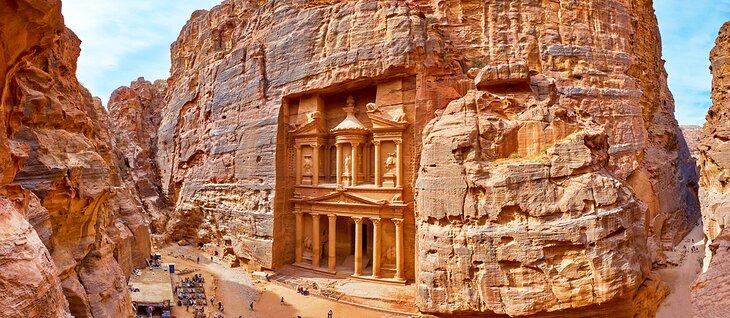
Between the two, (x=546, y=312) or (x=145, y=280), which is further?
(x=145, y=280)

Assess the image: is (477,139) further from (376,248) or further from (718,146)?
(376,248)

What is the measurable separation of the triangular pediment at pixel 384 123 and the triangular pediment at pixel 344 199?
Result: 160 inches

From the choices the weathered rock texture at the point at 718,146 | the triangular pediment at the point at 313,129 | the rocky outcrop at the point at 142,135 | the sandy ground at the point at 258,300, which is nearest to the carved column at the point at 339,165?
the triangular pediment at the point at 313,129

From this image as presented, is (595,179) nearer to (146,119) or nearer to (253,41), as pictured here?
(253,41)

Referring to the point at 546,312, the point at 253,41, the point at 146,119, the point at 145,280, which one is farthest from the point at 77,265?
the point at 146,119

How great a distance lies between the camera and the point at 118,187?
20.9m

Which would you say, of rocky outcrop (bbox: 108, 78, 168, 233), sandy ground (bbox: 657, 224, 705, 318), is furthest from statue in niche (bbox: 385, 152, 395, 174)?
rocky outcrop (bbox: 108, 78, 168, 233)

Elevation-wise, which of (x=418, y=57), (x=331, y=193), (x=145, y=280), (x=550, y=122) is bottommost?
(x=145, y=280)

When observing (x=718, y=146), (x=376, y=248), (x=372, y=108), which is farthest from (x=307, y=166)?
(x=718, y=146)

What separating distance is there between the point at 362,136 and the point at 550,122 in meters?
11.9

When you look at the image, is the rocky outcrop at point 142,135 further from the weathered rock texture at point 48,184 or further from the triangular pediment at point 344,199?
the weathered rock texture at point 48,184

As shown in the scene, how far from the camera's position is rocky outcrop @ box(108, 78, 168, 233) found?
39531 mm

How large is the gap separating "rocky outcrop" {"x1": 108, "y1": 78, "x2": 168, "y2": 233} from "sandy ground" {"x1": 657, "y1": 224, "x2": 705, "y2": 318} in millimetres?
36644

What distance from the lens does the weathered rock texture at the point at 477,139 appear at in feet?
41.5
